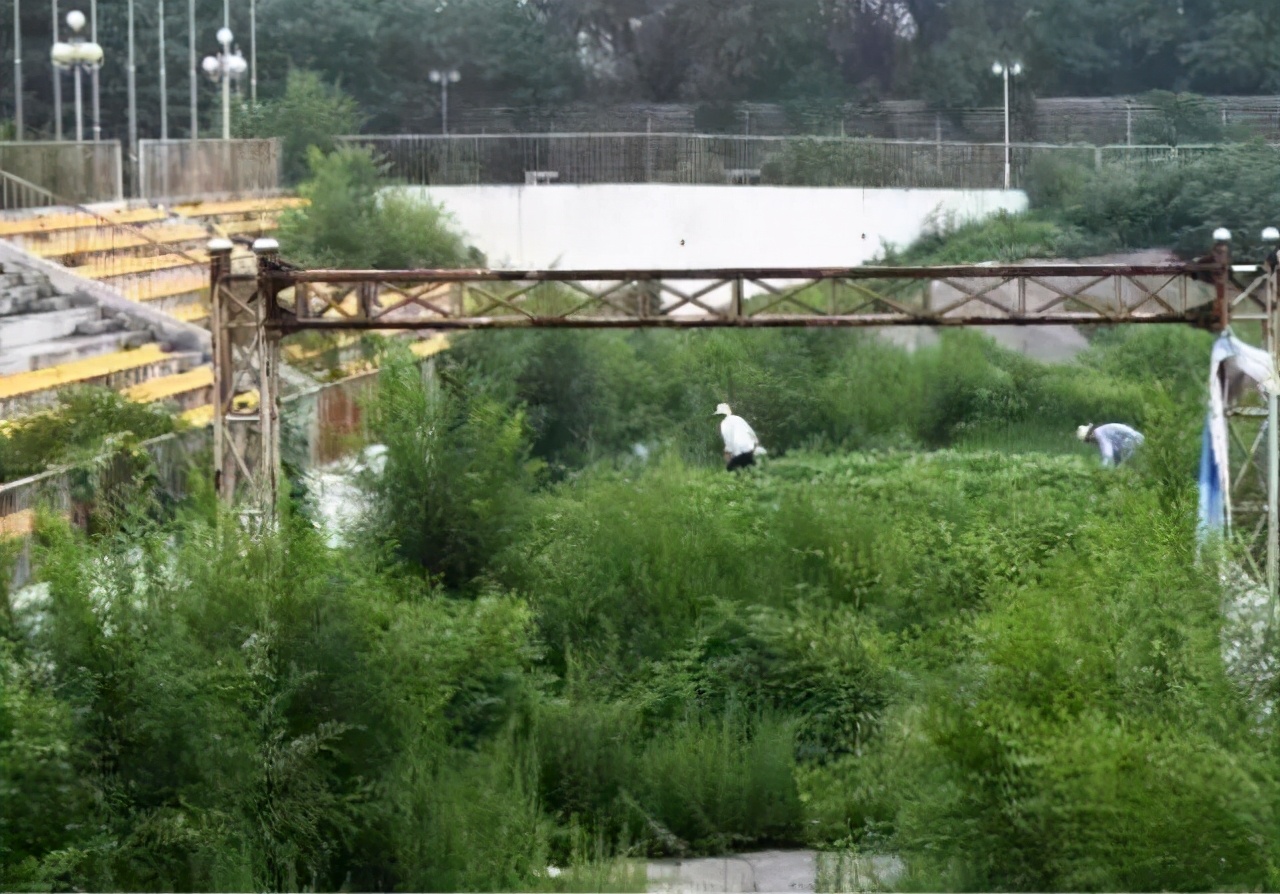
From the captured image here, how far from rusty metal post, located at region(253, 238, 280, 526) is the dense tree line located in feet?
80.8

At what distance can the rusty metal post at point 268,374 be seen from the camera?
17.6m

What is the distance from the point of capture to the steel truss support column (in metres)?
17.7

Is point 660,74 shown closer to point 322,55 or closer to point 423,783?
point 322,55

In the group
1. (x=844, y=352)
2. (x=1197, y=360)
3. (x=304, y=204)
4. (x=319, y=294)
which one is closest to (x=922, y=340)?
(x=844, y=352)

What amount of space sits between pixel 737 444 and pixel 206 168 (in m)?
13.6

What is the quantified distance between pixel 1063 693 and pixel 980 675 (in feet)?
2.57

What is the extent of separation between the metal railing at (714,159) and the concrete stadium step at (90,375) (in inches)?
576

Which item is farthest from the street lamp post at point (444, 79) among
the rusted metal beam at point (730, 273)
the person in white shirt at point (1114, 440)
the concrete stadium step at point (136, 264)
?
the rusted metal beam at point (730, 273)

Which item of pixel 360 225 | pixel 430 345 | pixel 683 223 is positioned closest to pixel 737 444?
pixel 430 345

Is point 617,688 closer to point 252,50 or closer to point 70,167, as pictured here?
point 70,167

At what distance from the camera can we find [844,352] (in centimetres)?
3133

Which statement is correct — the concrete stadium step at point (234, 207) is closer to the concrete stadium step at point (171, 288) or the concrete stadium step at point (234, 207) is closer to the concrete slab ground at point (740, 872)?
the concrete stadium step at point (171, 288)

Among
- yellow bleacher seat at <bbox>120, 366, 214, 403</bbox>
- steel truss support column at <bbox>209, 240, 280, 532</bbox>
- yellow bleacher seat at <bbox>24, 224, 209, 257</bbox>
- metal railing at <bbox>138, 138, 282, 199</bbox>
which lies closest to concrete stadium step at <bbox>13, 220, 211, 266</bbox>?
yellow bleacher seat at <bbox>24, 224, 209, 257</bbox>

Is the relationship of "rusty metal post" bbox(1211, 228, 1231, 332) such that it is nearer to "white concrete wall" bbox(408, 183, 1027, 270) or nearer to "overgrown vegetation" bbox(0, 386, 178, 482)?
"overgrown vegetation" bbox(0, 386, 178, 482)
